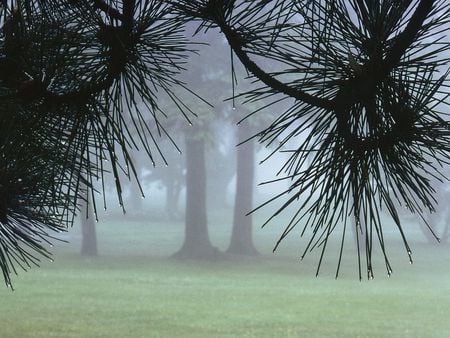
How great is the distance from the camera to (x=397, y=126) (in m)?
1.89

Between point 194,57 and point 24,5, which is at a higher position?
point 194,57

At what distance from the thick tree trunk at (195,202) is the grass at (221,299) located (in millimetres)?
1555

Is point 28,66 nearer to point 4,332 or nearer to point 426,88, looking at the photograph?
point 426,88

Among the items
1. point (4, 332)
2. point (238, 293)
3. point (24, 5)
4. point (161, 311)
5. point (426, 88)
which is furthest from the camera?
point (238, 293)

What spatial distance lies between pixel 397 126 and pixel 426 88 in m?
0.12

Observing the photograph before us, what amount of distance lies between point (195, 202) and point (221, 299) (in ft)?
36.5

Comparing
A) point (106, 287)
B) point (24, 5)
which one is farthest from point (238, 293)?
point (24, 5)

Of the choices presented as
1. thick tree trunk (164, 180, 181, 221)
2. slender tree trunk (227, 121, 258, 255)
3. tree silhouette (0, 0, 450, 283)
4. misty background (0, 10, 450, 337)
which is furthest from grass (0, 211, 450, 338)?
thick tree trunk (164, 180, 181, 221)

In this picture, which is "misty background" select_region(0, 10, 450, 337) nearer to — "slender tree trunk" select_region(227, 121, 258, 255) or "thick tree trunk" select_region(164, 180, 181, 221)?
"slender tree trunk" select_region(227, 121, 258, 255)

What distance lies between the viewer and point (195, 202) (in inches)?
1187

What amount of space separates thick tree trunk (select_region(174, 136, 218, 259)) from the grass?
1555mm

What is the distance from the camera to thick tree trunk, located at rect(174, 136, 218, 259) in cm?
2883

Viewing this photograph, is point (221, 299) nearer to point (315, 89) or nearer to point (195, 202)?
point (195, 202)

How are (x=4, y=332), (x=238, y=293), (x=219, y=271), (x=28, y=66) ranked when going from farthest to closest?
1. (x=219, y=271)
2. (x=238, y=293)
3. (x=4, y=332)
4. (x=28, y=66)
